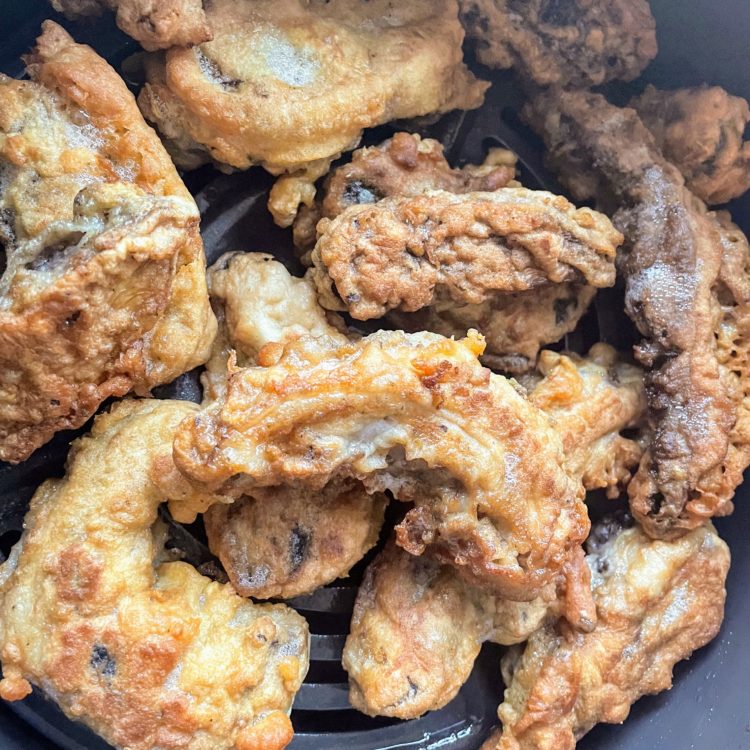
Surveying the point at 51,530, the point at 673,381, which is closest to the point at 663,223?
the point at 673,381

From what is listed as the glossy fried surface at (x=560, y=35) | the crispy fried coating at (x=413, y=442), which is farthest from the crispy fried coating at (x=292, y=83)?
the crispy fried coating at (x=413, y=442)

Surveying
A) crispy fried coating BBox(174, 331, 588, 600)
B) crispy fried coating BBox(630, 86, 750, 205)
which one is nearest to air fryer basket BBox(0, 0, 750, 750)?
crispy fried coating BBox(630, 86, 750, 205)

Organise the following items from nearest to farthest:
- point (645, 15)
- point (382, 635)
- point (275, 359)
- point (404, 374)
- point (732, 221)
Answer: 1. point (404, 374)
2. point (275, 359)
3. point (382, 635)
4. point (645, 15)
5. point (732, 221)

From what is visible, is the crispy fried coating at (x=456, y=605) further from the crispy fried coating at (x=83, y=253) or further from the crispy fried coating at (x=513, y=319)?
the crispy fried coating at (x=83, y=253)

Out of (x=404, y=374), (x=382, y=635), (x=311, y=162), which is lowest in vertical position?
(x=382, y=635)

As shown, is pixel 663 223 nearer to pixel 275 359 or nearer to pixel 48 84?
pixel 275 359

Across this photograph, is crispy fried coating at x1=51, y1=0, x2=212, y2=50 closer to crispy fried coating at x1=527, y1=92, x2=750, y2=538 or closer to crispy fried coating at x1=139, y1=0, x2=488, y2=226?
crispy fried coating at x1=139, y1=0, x2=488, y2=226

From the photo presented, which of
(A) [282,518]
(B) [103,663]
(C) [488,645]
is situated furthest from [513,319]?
(B) [103,663]
